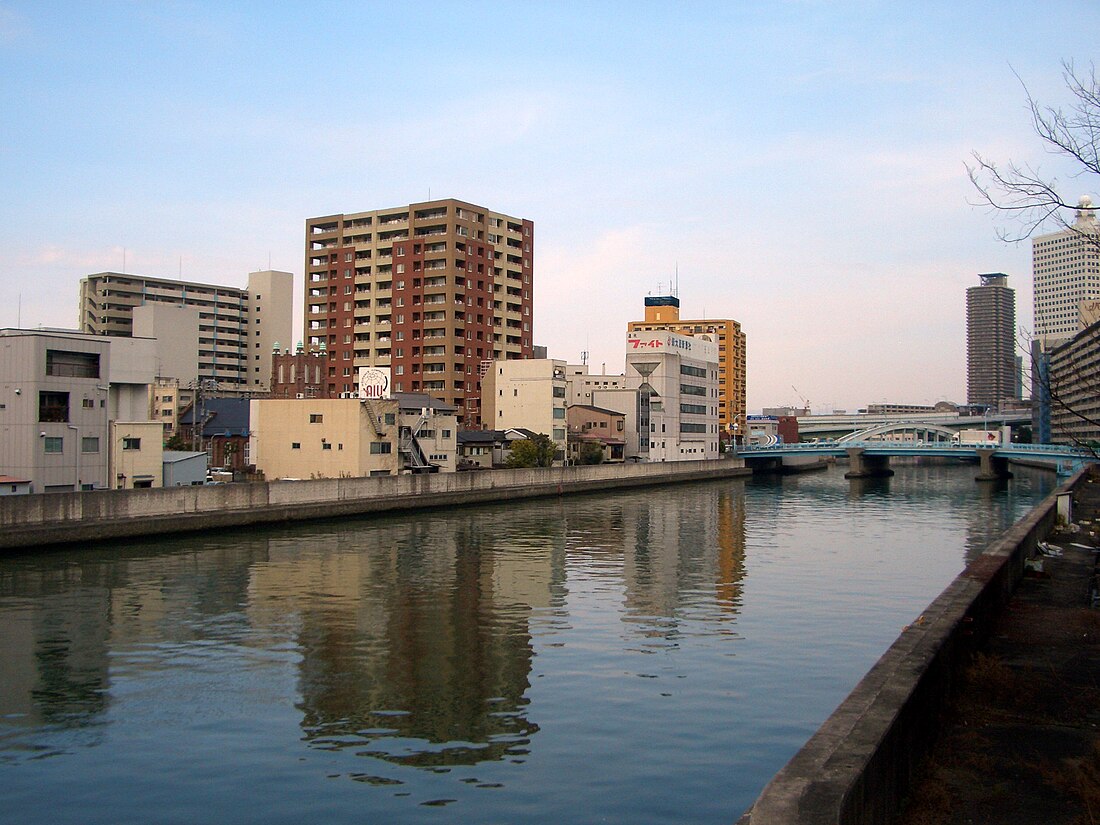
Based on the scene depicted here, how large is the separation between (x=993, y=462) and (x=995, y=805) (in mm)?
90408

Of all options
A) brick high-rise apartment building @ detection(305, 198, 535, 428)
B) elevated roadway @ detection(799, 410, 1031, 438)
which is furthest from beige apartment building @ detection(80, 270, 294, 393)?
elevated roadway @ detection(799, 410, 1031, 438)

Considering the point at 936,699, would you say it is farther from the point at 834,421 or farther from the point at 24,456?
the point at 834,421

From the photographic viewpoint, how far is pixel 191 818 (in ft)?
33.9

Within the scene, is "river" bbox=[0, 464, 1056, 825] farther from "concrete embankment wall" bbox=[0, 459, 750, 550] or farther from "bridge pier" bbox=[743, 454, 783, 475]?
"bridge pier" bbox=[743, 454, 783, 475]

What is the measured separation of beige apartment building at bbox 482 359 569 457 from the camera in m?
76.5

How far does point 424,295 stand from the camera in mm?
89438

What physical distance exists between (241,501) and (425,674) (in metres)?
27.1

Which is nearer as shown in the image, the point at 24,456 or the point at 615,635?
the point at 615,635

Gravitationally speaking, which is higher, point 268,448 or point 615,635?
→ point 268,448

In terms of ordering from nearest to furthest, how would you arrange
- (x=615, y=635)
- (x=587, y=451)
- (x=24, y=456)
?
(x=615, y=635), (x=24, y=456), (x=587, y=451)

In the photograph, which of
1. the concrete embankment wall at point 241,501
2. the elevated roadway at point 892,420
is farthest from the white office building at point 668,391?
the elevated roadway at point 892,420

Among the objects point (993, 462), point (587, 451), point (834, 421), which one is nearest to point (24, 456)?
point (587, 451)

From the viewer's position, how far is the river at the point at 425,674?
11.1 metres

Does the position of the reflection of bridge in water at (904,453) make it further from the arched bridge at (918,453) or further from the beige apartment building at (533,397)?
the beige apartment building at (533,397)
